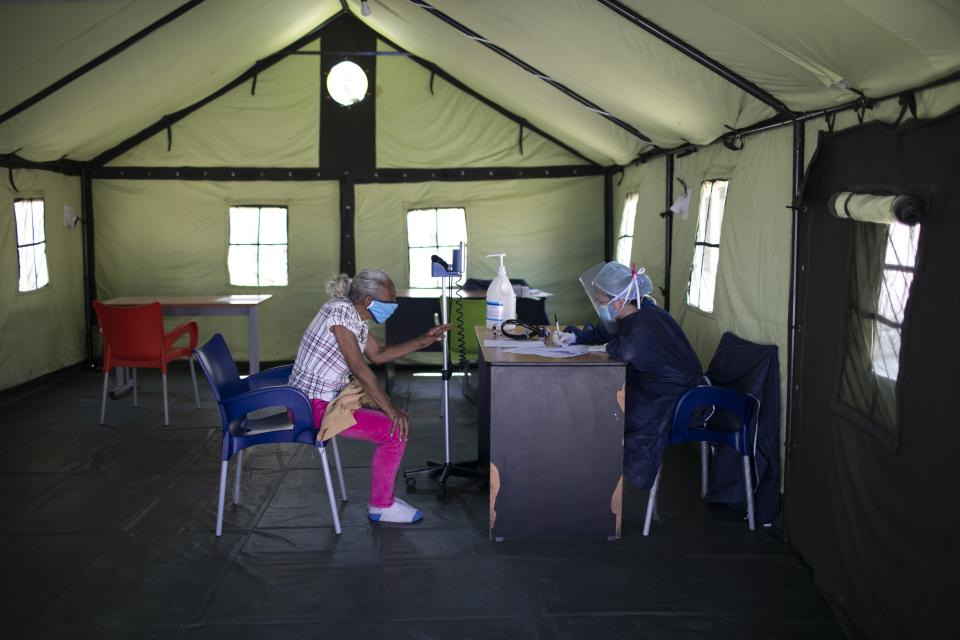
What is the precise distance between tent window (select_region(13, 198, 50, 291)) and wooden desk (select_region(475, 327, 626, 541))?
4.92m

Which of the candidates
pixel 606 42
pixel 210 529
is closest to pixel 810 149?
pixel 606 42

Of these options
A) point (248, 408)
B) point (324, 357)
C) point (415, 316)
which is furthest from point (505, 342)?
point (415, 316)

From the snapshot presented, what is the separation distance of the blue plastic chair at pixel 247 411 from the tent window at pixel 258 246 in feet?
13.6

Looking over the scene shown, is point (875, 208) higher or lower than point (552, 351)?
higher

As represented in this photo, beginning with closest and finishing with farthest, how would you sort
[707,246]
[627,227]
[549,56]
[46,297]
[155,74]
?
[549,56]
[707,246]
[155,74]
[46,297]
[627,227]

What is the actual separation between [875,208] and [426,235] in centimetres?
569

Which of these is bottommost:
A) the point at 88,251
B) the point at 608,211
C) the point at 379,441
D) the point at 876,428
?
the point at 379,441

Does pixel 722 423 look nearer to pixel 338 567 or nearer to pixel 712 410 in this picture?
pixel 712 410

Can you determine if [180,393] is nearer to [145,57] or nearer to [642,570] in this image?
[145,57]

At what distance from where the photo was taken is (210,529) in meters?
3.89

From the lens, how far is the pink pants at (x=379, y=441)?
381cm

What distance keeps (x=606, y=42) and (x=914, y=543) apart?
104 inches

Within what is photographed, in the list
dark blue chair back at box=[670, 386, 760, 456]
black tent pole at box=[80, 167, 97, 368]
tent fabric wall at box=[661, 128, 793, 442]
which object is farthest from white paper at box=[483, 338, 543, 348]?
black tent pole at box=[80, 167, 97, 368]

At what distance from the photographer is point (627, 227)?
7406 mm
